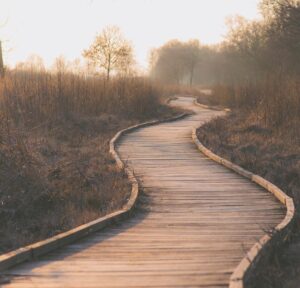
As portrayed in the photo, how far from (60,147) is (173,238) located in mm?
5420

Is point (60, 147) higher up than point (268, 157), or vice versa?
point (268, 157)

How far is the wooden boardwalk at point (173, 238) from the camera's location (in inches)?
133

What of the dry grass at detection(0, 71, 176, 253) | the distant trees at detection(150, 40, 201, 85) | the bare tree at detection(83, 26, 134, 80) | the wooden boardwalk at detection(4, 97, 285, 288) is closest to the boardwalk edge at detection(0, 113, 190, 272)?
the wooden boardwalk at detection(4, 97, 285, 288)

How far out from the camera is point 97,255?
389cm

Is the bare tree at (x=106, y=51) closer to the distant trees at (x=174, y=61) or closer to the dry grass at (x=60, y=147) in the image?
the dry grass at (x=60, y=147)

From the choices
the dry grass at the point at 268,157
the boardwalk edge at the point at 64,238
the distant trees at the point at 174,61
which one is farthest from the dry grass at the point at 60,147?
the distant trees at the point at 174,61

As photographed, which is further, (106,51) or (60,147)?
(106,51)

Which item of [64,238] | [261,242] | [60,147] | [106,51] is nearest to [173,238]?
[261,242]

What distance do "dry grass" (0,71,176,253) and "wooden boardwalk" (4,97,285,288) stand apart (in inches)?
22.9

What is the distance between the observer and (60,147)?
9.30 meters

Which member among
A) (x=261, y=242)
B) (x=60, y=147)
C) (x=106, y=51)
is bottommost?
(x=60, y=147)

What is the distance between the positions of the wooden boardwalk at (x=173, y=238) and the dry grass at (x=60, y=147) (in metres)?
0.58

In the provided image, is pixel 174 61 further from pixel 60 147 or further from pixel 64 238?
pixel 64 238

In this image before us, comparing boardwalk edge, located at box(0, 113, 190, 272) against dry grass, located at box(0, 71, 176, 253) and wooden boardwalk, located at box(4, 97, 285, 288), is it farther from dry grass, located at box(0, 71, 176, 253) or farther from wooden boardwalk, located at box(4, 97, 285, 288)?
Answer: dry grass, located at box(0, 71, 176, 253)
